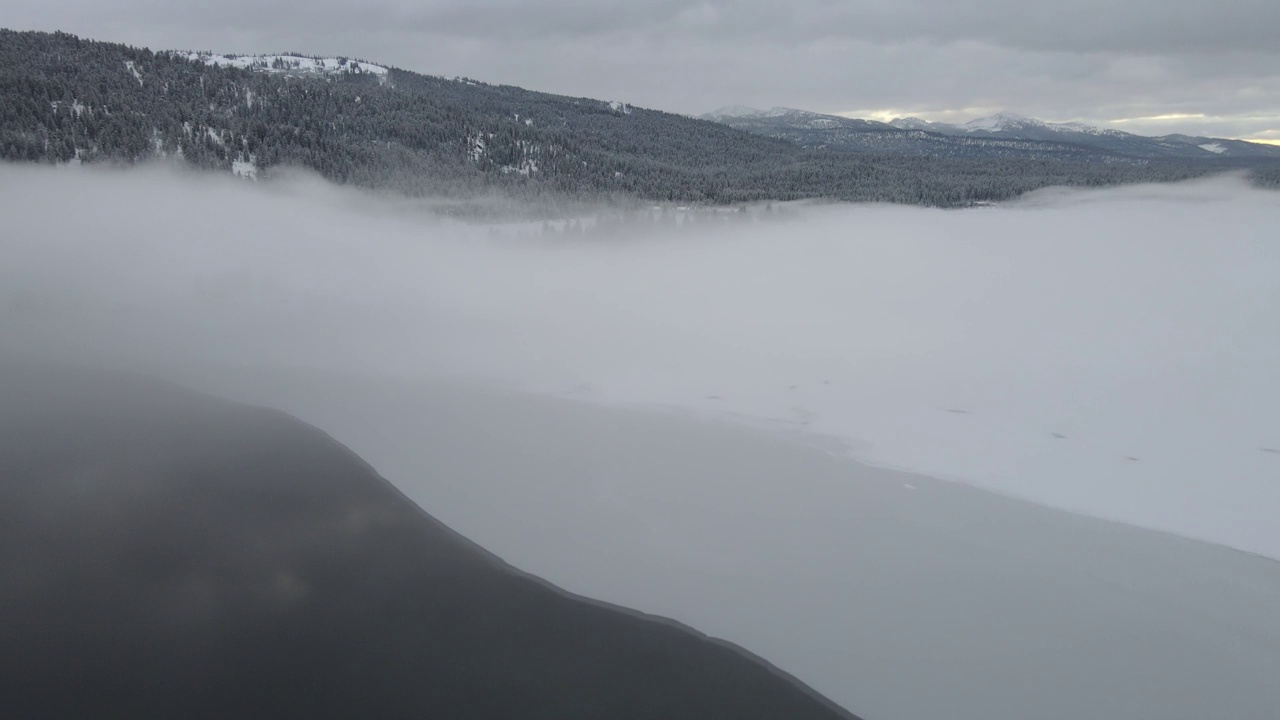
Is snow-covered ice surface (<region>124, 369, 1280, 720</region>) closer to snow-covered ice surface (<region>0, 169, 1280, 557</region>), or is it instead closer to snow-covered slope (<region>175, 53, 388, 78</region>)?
snow-covered ice surface (<region>0, 169, 1280, 557</region>)

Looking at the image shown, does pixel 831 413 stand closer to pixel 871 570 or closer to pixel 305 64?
pixel 871 570

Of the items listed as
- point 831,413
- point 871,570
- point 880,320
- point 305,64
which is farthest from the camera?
point 305,64

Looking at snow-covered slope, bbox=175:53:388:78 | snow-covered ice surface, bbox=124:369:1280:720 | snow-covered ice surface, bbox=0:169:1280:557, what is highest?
snow-covered slope, bbox=175:53:388:78

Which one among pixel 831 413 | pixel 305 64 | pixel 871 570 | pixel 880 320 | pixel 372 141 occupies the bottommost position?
pixel 871 570

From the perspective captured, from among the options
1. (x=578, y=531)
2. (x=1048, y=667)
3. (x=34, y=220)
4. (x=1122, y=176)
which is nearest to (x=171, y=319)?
(x=34, y=220)

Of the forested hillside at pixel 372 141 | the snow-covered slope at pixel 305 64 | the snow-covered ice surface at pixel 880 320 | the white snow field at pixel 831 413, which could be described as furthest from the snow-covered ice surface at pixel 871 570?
the snow-covered slope at pixel 305 64

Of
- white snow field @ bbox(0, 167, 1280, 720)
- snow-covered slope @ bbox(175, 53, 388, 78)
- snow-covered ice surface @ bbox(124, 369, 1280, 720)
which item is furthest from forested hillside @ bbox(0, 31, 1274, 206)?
snow-covered ice surface @ bbox(124, 369, 1280, 720)

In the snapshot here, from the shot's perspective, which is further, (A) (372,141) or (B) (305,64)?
(B) (305,64)

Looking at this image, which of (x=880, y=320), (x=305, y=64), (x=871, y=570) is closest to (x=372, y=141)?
(x=305, y=64)
